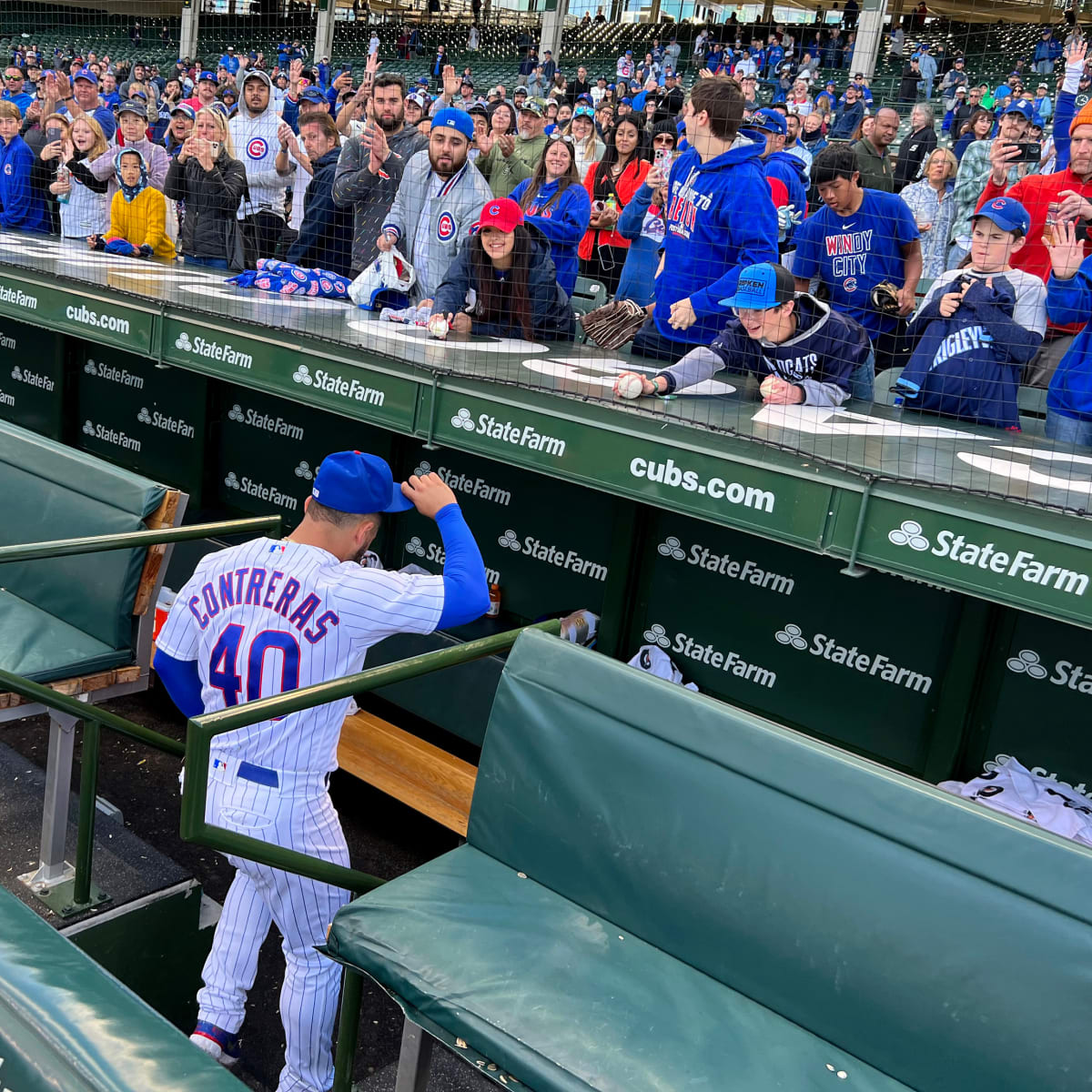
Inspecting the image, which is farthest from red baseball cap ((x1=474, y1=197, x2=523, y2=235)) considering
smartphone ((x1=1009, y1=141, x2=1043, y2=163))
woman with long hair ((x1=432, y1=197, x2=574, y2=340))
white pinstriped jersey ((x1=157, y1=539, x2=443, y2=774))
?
smartphone ((x1=1009, y1=141, x2=1043, y2=163))

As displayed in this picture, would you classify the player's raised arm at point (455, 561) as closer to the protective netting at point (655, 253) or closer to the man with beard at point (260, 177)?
the protective netting at point (655, 253)

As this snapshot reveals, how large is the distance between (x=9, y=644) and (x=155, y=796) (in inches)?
40.1

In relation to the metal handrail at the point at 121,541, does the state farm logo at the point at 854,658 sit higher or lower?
lower

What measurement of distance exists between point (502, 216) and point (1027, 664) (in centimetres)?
242

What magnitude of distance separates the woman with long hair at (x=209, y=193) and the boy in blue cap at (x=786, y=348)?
3.67 m

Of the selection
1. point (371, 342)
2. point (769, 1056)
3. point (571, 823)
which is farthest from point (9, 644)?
point (769, 1056)

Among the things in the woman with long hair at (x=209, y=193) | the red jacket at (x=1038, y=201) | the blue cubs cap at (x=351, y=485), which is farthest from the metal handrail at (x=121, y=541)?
the woman with long hair at (x=209, y=193)

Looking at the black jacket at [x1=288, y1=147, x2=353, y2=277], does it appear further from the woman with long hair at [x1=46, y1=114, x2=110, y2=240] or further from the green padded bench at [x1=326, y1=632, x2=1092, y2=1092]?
the green padded bench at [x1=326, y1=632, x2=1092, y2=1092]

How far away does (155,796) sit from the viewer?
3.75 metres

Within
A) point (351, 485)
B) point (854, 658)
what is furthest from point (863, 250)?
point (351, 485)

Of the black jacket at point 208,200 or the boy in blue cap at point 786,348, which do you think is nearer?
the boy in blue cap at point 786,348

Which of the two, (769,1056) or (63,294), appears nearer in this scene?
(769,1056)

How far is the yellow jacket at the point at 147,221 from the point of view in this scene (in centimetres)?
645

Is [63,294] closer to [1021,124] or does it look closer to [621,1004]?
[621,1004]
